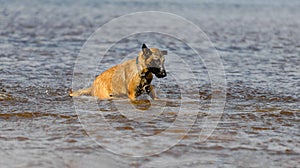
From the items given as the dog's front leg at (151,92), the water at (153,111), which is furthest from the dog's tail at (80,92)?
the dog's front leg at (151,92)

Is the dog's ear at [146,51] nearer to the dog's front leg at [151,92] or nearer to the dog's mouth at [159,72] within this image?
the dog's mouth at [159,72]

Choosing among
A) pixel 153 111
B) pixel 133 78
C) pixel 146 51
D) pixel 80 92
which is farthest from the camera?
pixel 80 92

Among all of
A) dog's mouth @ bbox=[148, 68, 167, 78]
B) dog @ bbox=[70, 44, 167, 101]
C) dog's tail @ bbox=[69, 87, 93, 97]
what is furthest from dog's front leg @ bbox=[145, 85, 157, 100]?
dog's tail @ bbox=[69, 87, 93, 97]

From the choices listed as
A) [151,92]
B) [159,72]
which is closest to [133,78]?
[151,92]

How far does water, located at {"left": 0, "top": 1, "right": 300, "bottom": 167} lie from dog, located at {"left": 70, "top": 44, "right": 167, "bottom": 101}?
0.35 meters

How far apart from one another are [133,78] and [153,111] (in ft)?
2.78

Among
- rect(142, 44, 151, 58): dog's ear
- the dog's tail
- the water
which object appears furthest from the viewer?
the dog's tail

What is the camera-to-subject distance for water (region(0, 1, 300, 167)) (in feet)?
20.1

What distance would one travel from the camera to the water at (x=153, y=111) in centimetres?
612

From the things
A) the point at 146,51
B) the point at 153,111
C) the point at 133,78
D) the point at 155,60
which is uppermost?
the point at 146,51

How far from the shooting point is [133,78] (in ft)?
30.1

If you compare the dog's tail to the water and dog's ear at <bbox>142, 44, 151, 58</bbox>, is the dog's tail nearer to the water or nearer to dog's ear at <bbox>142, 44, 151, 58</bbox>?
the water

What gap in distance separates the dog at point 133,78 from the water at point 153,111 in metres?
0.35

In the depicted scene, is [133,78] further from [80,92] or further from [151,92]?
[80,92]
